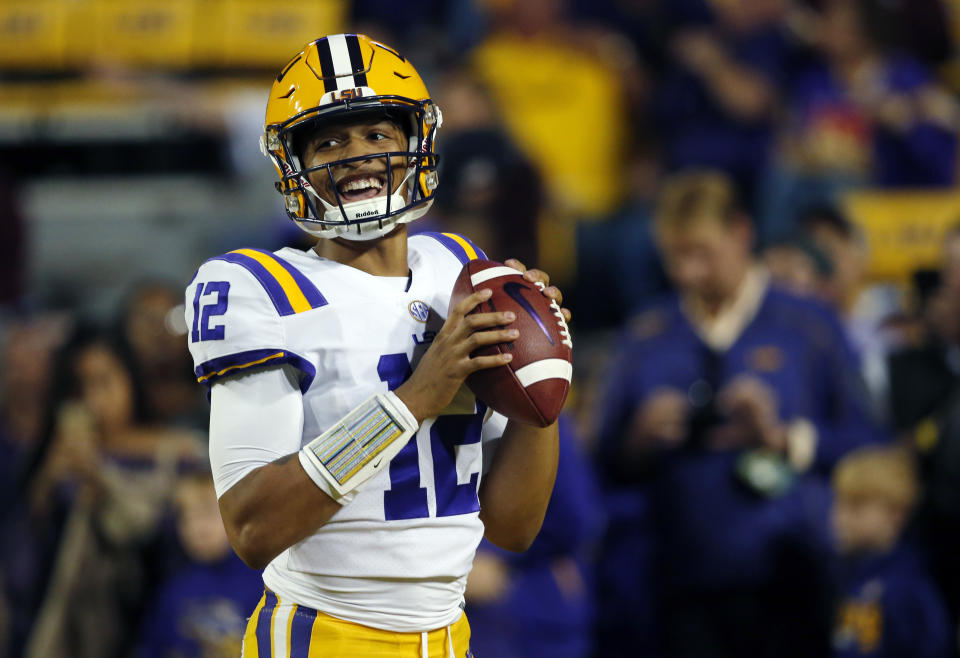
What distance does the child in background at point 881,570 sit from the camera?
4.05 metres

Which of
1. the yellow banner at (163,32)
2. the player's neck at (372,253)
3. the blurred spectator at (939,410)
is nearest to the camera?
the player's neck at (372,253)

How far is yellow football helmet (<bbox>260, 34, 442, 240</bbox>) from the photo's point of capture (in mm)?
2229

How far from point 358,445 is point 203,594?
2.34m

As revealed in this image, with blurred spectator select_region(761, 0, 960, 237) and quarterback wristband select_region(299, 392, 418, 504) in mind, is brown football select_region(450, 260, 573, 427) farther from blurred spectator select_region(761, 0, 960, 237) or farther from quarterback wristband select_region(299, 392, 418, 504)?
blurred spectator select_region(761, 0, 960, 237)

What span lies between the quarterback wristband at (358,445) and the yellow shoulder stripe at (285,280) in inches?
8.4

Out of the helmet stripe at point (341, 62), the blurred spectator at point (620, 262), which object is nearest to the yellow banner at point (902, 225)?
the blurred spectator at point (620, 262)

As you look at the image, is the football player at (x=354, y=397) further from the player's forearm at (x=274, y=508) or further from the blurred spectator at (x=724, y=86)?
the blurred spectator at (x=724, y=86)

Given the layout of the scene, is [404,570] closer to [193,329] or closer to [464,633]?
[464,633]

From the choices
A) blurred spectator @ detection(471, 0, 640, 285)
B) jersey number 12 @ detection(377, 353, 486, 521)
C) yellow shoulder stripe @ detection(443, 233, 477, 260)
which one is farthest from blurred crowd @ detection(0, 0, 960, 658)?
jersey number 12 @ detection(377, 353, 486, 521)

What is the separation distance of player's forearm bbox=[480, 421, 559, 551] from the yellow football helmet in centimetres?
45

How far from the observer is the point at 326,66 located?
89.0 inches

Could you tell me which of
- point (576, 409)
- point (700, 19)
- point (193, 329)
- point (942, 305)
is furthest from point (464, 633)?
point (700, 19)

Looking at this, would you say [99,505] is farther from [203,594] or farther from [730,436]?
[730,436]

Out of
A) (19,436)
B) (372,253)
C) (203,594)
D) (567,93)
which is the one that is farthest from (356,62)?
(567,93)
